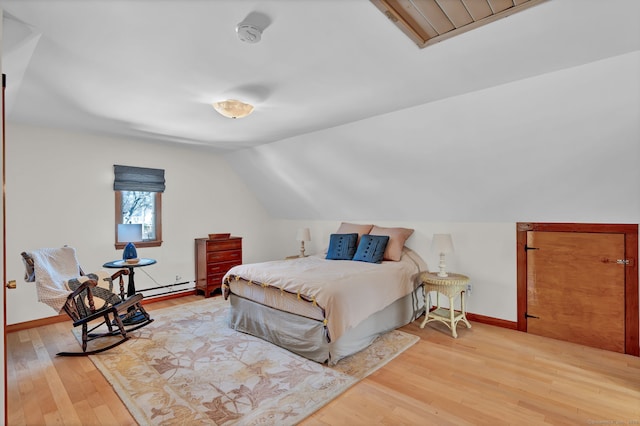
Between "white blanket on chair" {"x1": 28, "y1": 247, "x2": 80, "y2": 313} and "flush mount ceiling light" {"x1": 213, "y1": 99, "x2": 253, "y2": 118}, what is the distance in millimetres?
2261

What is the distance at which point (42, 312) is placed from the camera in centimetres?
386

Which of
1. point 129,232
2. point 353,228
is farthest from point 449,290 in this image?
point 129,232

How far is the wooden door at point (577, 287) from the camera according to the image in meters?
3.09

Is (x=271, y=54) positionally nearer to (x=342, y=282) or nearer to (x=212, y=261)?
(x=342, y=282)

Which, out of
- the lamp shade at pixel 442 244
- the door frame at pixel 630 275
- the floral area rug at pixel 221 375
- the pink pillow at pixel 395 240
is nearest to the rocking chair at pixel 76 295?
the floral area rug at pixel 221 375

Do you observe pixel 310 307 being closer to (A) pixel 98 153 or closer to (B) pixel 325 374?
(B) pixel 325 374

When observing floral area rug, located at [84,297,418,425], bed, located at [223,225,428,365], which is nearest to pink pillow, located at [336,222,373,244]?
bed, located at [223,225,428,365]

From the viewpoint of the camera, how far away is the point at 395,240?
417 centimetres

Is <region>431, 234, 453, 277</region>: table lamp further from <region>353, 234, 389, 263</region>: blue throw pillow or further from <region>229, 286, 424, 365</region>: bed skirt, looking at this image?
<region>353, 234, 389, 263</region>: blue throw pillow

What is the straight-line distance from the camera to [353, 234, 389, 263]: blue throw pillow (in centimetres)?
402

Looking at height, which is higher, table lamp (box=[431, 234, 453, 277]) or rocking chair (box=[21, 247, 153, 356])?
table lamp (box=[431, 234, 453, 277])

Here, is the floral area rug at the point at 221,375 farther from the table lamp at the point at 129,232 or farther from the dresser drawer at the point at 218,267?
the dresser drawer at the point at 218,267

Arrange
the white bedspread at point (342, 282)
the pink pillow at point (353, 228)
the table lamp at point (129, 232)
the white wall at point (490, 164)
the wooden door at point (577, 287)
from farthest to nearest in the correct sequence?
the pink pillow at point (353, 228), the table lamp at point (129, 232), the wooden door at point (577, 287), the white bedspread at point (342, 282), the white wall at point (490, 164)

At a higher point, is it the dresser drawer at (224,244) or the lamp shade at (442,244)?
the lamp shade at (442,244)
